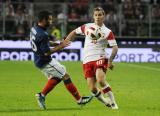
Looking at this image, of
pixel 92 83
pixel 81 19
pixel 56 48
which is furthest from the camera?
pixel 81 19

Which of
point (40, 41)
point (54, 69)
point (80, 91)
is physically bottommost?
point (80, 91)

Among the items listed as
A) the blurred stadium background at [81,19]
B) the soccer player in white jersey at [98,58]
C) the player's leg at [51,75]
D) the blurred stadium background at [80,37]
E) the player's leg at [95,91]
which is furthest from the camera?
the blurred stadium background at [81,19]

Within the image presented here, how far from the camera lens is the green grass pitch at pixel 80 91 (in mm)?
13977

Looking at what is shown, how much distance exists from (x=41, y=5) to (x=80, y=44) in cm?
404

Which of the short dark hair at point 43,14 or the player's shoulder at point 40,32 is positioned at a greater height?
the short dark hair at point 43,14

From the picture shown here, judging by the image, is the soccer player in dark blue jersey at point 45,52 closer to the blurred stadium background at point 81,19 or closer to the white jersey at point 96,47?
the white jersey at point 96,47

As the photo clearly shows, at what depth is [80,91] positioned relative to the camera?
19.6 m

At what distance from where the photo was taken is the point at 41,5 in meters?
39.0

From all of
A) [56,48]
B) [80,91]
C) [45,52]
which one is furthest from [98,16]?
[80,91]

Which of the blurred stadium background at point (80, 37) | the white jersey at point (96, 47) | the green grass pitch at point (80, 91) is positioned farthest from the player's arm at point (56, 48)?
the blurred stadium background at point (80, 37)

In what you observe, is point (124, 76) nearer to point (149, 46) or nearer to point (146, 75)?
point (146, 75)

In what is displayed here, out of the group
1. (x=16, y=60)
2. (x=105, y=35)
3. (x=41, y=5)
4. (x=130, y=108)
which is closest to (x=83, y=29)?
(x=105, y=35)

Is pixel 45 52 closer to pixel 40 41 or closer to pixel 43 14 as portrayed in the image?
pixel 40 41

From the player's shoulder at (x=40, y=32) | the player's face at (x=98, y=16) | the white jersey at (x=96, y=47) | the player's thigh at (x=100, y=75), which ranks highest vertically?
the player's face at (x=98, y=16)
